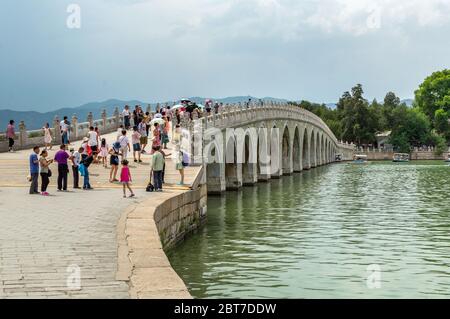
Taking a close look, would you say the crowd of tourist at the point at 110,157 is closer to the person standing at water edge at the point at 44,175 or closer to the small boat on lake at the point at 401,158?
the person standing at water edge at the point at 44,175

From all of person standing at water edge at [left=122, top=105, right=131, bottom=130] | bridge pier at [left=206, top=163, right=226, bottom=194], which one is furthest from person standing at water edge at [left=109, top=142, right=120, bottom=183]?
person standing at water edge at [left=122, top=105, right=131, bottom=130]

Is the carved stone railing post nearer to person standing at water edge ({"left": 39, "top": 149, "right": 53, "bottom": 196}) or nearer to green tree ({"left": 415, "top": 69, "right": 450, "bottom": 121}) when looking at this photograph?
person standing at water edge ({"left": 39, "top": 149, "right": 53, "bottom": 196})

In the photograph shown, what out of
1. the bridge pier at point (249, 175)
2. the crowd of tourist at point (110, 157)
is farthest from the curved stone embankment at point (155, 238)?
the bridge pier at point (249, 175)

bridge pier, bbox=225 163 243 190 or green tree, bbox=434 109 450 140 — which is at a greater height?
green tree, bbox=434 109 450 140

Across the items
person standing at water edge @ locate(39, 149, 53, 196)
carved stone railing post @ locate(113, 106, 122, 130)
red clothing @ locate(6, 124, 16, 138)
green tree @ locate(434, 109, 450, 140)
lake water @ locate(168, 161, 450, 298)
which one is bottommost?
lake water @ locate(168, 161, 450, 298)

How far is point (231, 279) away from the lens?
48.6ft

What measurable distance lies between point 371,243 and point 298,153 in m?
49.6

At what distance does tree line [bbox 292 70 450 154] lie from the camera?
388 feet

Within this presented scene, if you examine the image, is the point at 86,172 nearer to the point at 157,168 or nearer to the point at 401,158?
the point at 157,168

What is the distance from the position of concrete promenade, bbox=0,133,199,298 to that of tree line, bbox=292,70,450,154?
329ft

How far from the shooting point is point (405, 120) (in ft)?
406

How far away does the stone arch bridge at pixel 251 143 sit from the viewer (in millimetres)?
35000

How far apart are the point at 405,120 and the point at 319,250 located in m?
109

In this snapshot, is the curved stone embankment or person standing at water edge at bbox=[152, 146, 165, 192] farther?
person standing at water edge at bbox=[152, 146, 165, 192]
